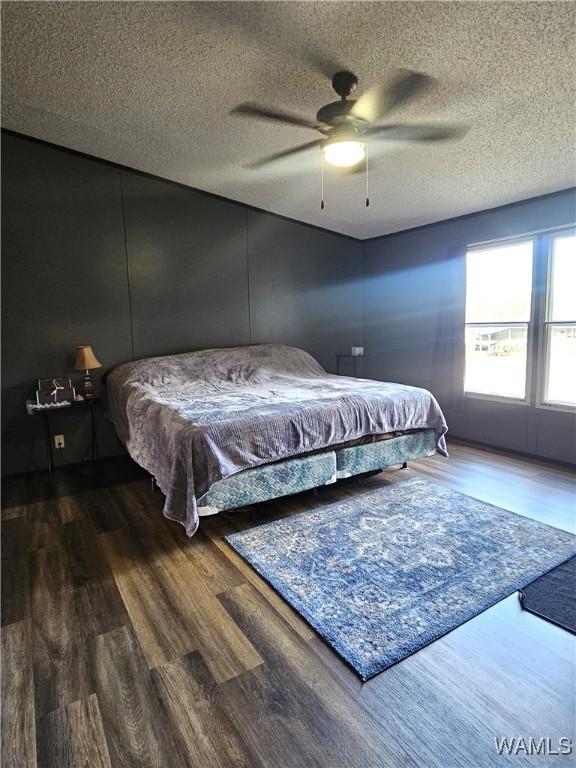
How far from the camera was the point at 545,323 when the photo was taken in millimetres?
3758

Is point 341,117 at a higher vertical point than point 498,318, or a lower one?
→ higher

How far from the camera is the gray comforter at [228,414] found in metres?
2.38

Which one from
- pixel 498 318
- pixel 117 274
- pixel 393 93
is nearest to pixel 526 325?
pixel 498 318

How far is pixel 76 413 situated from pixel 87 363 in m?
0.56

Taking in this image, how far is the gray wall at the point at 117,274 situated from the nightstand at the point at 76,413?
0.08 meters

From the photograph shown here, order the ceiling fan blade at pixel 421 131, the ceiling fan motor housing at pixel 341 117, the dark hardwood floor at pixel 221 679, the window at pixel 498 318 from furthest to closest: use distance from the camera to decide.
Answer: the window at pixel 498 318 < the ceiling fan blade at pixel 421 131 < the ceiling fan motor housing at pixel 341 117 < the dark hardwood floor at pixel 221 679

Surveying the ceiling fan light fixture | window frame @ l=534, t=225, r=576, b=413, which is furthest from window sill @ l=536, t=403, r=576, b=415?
the ceiling fan light fixture

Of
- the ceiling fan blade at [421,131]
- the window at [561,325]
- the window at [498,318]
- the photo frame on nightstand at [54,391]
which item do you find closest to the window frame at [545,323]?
the window at [561,325]

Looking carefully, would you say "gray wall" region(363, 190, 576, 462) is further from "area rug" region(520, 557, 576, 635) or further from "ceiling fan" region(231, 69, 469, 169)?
"area rug" region(520, 557, 576, 635)

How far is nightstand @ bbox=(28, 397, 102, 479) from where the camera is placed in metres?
3.57

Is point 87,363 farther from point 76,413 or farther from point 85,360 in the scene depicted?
point 76,413

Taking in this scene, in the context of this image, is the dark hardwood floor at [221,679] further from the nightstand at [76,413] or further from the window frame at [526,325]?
the window frame at [526,325]

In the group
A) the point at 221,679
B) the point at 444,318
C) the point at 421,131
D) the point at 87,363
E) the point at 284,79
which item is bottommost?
the point at 221,679

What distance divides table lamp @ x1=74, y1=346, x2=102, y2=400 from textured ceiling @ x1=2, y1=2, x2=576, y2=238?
1757 millimetres
